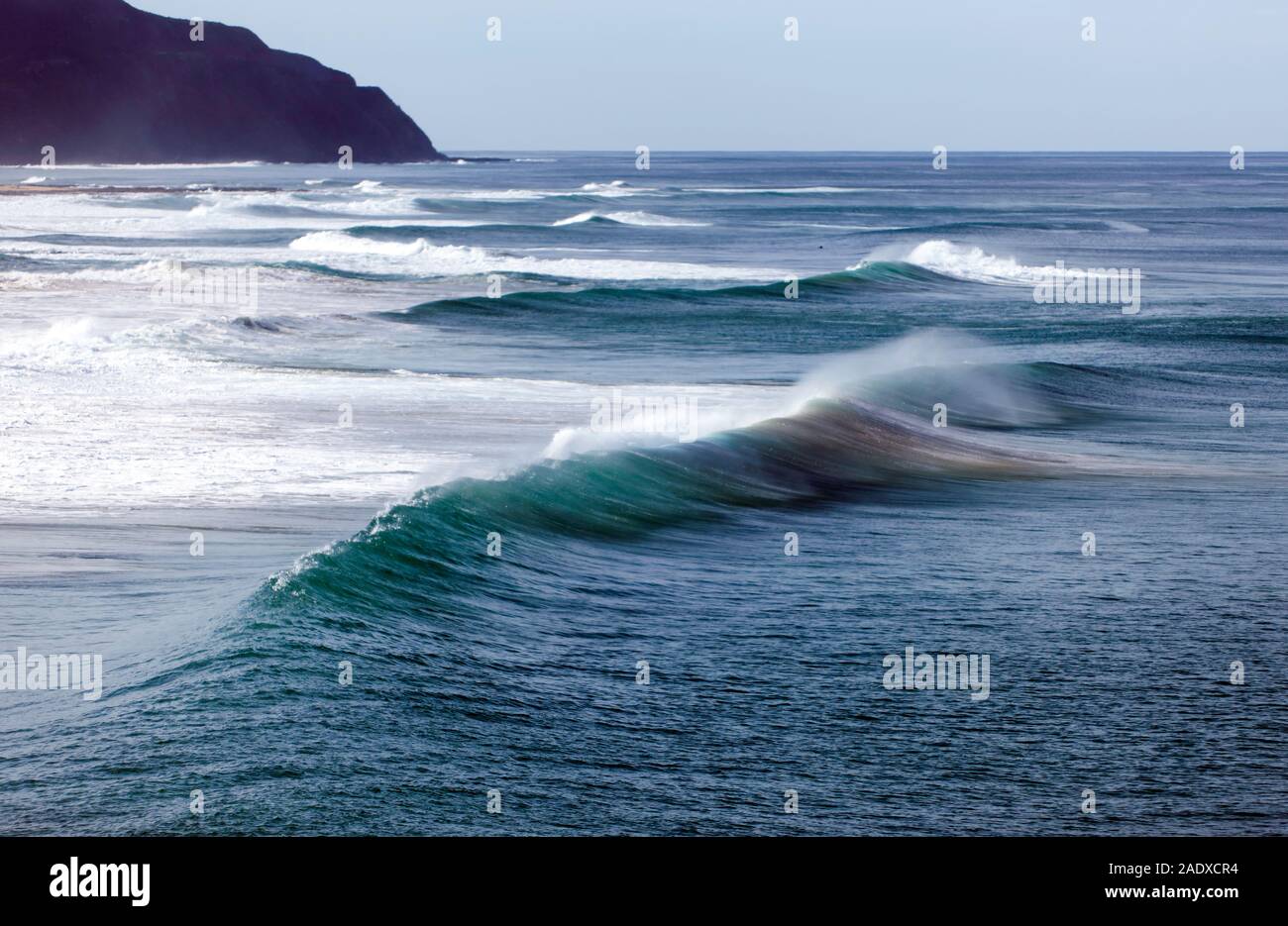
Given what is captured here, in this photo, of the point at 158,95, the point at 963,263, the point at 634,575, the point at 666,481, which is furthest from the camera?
the point at 158,95

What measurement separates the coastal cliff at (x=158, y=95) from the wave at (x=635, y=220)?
3286 inches

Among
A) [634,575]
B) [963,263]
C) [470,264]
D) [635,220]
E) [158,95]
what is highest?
[158,95]

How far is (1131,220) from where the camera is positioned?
6888 cm

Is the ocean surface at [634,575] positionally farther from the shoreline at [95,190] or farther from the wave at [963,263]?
the shoreline at [95,190]

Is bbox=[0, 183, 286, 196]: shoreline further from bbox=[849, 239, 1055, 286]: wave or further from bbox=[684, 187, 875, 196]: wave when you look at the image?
bbox=[849, 239, 1055, 286]: wave

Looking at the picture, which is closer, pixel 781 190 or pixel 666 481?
pixel 666 481

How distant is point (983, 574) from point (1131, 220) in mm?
61938

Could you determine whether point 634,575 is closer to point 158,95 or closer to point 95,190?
point 95,190

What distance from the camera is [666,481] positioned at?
14188 millimetres

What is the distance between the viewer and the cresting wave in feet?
33.6

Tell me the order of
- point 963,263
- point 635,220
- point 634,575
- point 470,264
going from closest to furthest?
point 634,575 < point 470,264 < point 963,263 < point 635,220

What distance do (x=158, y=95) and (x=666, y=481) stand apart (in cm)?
15663

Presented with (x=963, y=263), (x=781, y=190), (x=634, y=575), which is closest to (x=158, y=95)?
(x=781, y=190)

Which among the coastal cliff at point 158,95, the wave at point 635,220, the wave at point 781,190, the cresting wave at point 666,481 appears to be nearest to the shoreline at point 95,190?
the wave at point 635,220
